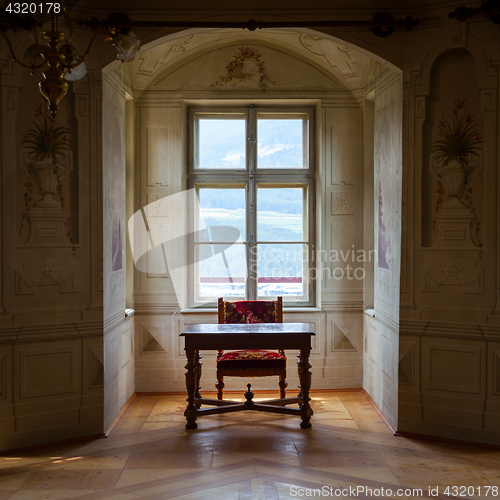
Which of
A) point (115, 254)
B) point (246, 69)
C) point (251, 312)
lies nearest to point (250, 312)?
point (251, 312)

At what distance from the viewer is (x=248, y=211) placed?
19.0 feet

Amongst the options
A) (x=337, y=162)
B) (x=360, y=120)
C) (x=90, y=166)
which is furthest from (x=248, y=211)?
(x=90, y=166)

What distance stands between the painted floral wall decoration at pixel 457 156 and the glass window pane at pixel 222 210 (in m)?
2.24

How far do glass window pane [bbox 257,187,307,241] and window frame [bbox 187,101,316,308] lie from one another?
0.06 m

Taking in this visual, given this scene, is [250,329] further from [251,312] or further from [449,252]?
[449,252]

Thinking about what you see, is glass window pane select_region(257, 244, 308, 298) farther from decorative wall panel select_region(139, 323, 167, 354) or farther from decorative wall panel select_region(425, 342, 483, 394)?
decorative wall panel select_region(425, 342, 483, 394)

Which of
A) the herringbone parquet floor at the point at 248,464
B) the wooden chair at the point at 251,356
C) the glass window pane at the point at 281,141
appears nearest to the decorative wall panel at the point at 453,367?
the herringbone parquet floor at the point at 248,464

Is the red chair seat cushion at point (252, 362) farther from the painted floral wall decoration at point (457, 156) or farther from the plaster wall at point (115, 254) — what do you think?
the painted floral wall decoration at point (457, 156)

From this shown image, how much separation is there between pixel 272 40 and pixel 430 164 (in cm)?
227

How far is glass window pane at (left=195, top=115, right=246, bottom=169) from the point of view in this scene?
227 inches

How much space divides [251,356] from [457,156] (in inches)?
95.6

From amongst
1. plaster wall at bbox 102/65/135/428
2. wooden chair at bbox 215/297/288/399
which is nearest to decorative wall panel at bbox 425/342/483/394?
wooden chair at bbox 215/297/288/399

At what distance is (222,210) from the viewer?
5797mm

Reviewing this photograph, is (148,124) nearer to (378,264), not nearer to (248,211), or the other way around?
(248,211)
